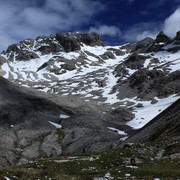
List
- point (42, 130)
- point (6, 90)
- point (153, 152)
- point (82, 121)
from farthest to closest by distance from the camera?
1. point (6, 90)
2. point (82, 121)
3. point (42, 130)
4. point (153, 152)

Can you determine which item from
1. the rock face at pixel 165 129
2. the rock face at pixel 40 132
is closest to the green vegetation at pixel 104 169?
the rock face at pixel 165 129

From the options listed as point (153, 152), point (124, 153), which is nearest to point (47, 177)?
point (124, 153)

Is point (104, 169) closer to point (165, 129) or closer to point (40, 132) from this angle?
point (165, 129)

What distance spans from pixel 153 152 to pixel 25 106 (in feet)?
439

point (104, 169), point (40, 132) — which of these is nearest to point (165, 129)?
point (104, 169)

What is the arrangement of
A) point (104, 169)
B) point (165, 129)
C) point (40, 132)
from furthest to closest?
point (40, 132), point (165, 129), point (104, 169)

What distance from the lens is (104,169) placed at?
3133cm

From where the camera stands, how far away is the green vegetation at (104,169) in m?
26.9

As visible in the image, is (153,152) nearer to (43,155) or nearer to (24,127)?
(43,155)

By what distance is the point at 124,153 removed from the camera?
3869 centimetres

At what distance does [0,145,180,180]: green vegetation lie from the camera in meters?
26.9

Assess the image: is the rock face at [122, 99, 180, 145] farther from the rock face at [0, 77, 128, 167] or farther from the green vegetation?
the rock face at [0, 77, 128, 167]

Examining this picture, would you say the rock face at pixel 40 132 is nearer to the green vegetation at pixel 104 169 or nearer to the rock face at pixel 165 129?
the rock face at pixel 165 129

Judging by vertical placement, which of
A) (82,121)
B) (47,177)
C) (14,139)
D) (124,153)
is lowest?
(47,177)
